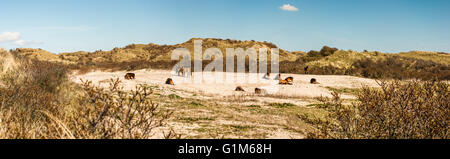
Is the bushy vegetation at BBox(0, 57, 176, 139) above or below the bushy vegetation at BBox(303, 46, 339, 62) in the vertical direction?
below

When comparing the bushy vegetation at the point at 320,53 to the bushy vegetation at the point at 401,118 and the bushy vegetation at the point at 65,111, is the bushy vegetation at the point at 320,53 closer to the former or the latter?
the bushy vegetation at the point at 65,111

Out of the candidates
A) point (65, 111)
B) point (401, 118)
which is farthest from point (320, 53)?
point (65, 111)

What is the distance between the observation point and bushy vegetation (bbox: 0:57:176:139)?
→ 4.23 metres

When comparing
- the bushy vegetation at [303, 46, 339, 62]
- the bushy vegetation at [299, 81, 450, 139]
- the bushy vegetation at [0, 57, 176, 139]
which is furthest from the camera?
the bushy vegetation at [303, 46, 339, 62]

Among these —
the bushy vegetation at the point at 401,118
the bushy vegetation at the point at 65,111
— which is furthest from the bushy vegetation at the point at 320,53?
the bushy vegetation at the point at 401,118

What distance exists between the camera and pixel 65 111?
5.88m

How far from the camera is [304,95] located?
17656 millimetres

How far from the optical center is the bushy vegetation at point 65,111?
4.23m

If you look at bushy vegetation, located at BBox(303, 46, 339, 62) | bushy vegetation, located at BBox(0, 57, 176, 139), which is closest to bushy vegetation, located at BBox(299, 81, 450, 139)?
bushy vegetation, located at BBox(0, 57, 176, 139)

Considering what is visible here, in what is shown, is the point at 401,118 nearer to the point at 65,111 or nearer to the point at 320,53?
the point at 65,111

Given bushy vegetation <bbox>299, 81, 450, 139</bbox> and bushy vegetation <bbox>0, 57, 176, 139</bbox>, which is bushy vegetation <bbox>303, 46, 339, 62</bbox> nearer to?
bushy vegetation <bbox>0, 57, 176, 139</bbox>
